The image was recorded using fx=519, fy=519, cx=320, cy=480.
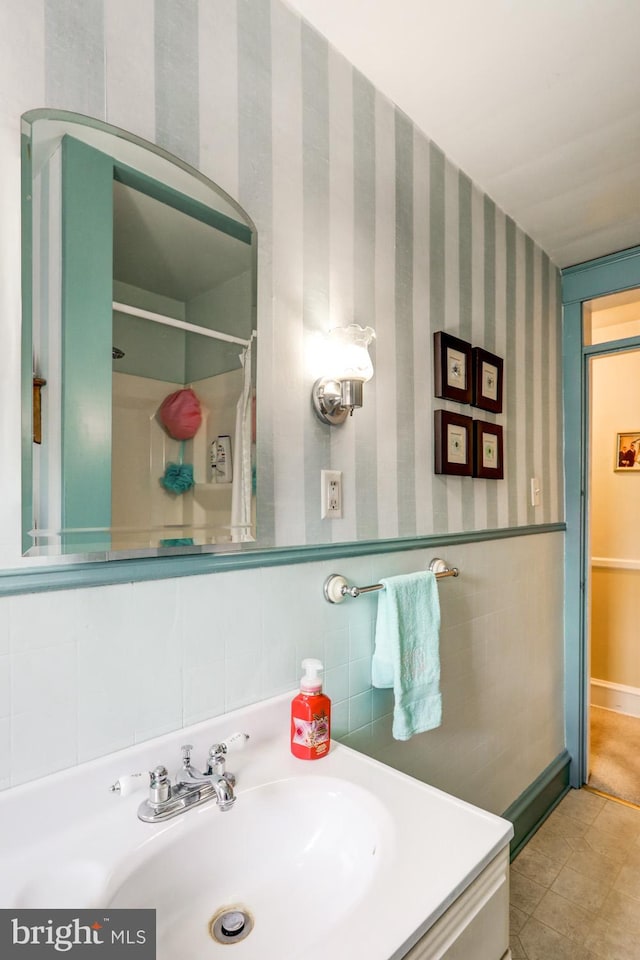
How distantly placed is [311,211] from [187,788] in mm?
1219

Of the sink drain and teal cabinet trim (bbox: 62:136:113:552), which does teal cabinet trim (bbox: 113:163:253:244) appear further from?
the sink drain

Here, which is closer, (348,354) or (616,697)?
(348,354)

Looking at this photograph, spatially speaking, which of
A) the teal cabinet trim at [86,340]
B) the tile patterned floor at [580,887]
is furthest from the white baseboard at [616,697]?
the teal cabinet trim at [86,340]

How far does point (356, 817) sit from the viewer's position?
869 mm

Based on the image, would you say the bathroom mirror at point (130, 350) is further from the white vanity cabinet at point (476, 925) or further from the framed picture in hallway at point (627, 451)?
the framed picture in hallway at point (627, 451)

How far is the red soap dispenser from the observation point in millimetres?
1007

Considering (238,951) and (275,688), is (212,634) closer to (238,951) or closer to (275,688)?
(275,688)

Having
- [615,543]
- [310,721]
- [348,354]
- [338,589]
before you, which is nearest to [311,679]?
[310,721]

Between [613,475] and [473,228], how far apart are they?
6.67 feet

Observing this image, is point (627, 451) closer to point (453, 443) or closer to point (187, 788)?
point (453, 443)

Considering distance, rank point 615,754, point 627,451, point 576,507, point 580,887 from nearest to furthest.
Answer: point 580,887 → point 576,507 → point 615,754 → point 627,451

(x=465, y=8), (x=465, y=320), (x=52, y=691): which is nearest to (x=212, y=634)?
(x=52, y=691)

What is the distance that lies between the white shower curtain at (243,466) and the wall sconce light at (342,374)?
0.22m

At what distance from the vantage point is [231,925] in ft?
2.47
